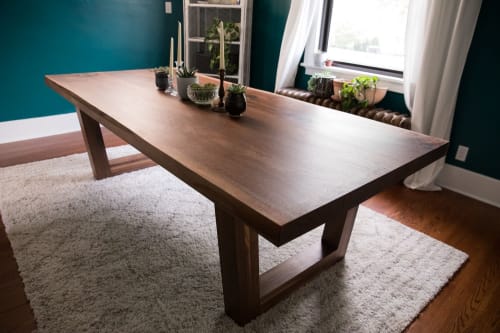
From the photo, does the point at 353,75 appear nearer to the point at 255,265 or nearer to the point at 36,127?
the point at 255,265

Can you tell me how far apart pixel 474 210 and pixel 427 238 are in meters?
0.62

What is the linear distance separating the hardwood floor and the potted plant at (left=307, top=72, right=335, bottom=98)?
3.27ft

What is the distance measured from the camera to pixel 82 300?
4.79 ft

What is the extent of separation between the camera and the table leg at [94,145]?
2.36 metres

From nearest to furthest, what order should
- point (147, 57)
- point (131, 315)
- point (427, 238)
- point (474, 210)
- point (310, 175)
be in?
point (310, 175), point (131, 315), point (427, 238), point (474, 210), point (147, 57)

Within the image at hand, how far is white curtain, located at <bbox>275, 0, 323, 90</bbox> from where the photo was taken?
3.19 m

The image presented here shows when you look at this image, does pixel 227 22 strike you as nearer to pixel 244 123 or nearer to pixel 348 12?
pixel 348 12

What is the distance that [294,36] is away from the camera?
10.8 ft

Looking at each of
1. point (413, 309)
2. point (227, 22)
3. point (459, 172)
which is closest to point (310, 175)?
point (413, 309)

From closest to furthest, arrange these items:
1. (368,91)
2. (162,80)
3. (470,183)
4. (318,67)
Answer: (162,80) → (470,183) → (368,91) → (318,67)

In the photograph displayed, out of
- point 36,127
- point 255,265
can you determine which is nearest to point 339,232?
point 255,265

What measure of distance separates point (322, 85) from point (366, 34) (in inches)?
25.3

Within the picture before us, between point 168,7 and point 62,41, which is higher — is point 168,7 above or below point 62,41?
above

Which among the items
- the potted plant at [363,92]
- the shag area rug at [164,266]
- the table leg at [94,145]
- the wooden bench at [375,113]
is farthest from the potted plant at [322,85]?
the table leg at [94,145]
